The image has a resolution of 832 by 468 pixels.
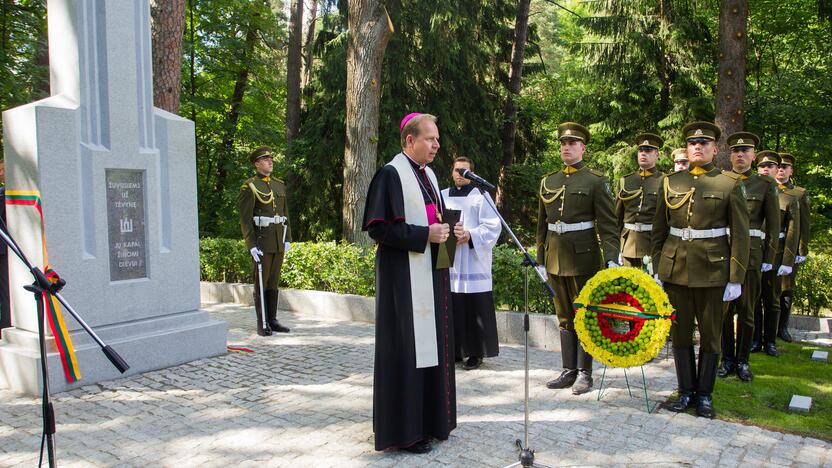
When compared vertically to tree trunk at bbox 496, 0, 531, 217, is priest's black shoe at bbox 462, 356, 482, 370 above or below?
below

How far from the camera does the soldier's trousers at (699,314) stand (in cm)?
510

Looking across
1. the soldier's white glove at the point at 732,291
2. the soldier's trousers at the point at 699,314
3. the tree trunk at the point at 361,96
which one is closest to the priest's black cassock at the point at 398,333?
the soldier's trousers at the point at 699,314

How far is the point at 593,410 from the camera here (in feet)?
17.0

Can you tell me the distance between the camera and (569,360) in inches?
232

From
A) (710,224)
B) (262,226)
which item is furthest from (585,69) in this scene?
(710,224)

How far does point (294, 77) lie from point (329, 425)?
16609 millimetres

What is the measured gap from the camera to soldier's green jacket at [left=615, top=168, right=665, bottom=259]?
7.44m

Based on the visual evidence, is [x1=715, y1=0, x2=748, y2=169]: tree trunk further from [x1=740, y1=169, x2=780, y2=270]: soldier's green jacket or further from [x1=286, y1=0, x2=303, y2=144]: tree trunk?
[x1=286, y1=0, x2=303, y2=144]: tree trunk

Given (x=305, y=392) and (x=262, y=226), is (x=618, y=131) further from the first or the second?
(x=305, y=392)

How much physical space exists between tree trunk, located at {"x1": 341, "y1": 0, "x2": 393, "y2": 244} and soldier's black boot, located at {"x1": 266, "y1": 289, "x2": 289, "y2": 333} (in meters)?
3.85

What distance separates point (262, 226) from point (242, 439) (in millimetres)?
4178

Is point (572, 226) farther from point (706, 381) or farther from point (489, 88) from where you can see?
point (489, 88)

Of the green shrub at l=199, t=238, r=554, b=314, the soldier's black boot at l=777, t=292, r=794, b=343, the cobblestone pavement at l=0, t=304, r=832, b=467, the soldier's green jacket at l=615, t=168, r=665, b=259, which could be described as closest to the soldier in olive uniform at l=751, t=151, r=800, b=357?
the soldier's black boot at l=777, t=292, r=794, b=343

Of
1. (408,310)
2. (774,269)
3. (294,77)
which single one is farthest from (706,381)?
(294,77)
